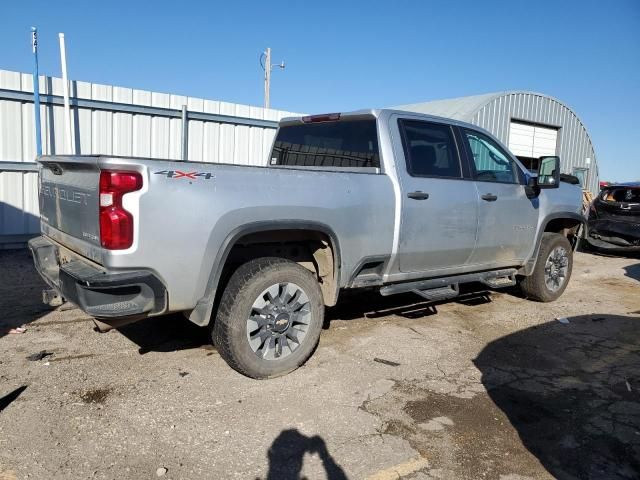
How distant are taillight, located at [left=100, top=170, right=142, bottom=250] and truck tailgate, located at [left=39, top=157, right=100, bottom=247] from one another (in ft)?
0.28

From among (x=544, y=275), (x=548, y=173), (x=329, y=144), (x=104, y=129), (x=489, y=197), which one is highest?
(x=104, y=129)

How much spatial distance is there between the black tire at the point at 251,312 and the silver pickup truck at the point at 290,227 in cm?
1

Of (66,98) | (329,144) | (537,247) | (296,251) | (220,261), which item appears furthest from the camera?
(66,98)

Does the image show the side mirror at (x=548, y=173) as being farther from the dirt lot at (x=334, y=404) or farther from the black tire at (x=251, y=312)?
the black tire at (x=251, y=312)

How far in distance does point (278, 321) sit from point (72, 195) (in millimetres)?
1686

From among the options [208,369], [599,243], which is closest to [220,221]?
[208,369]

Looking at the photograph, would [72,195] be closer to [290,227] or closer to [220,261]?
[220,261]

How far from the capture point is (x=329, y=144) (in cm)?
505

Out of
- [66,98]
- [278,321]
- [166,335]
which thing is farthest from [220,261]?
[66,98]

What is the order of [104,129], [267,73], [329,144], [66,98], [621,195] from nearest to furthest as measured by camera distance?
[329,144] < [66,98] < [104,129] < [621,195] < [267,73]

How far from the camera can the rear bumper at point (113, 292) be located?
3123mm

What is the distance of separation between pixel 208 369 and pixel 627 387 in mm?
3274

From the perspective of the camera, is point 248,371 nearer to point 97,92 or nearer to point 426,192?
point 426,192

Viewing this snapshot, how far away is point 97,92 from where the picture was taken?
926 cm
